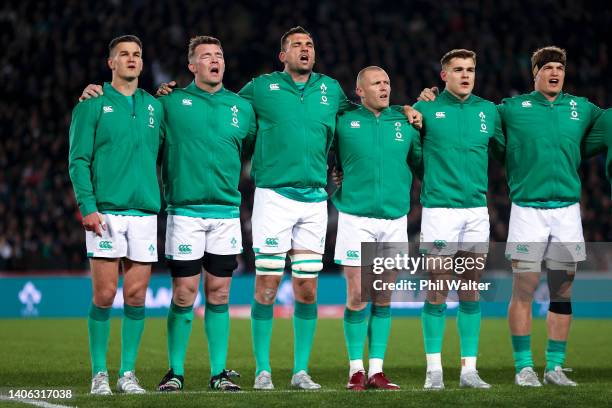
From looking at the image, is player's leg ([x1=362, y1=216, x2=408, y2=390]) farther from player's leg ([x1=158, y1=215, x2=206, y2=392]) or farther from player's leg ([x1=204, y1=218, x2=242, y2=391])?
player's leg ([x1=158, y1=215, x2=206, y2=392])

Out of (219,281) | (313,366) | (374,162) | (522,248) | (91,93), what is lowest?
(313,366)

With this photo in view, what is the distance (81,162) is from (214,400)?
6.11ft

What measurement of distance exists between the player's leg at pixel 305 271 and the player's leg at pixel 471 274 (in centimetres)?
106

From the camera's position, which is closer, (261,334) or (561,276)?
(261,334)

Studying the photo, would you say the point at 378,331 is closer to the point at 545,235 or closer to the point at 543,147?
the point at 545,235

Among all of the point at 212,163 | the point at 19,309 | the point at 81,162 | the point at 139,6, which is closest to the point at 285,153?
the point at 212,163

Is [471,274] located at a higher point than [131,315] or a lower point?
higher

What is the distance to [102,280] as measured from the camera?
718cm

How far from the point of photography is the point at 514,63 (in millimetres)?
20109

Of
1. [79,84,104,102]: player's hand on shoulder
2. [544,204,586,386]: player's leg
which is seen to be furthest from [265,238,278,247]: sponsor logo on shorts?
[544,204,586,386]: player's leg

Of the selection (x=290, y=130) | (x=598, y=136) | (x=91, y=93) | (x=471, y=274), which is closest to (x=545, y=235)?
(x=471, y=274)

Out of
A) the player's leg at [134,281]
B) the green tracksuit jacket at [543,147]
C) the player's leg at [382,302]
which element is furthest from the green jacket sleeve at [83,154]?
the green tracksuit jacket at [543,147]

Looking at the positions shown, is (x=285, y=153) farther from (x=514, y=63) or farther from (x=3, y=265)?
(x=514, y=63)

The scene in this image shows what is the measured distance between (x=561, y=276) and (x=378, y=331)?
4.95ft
